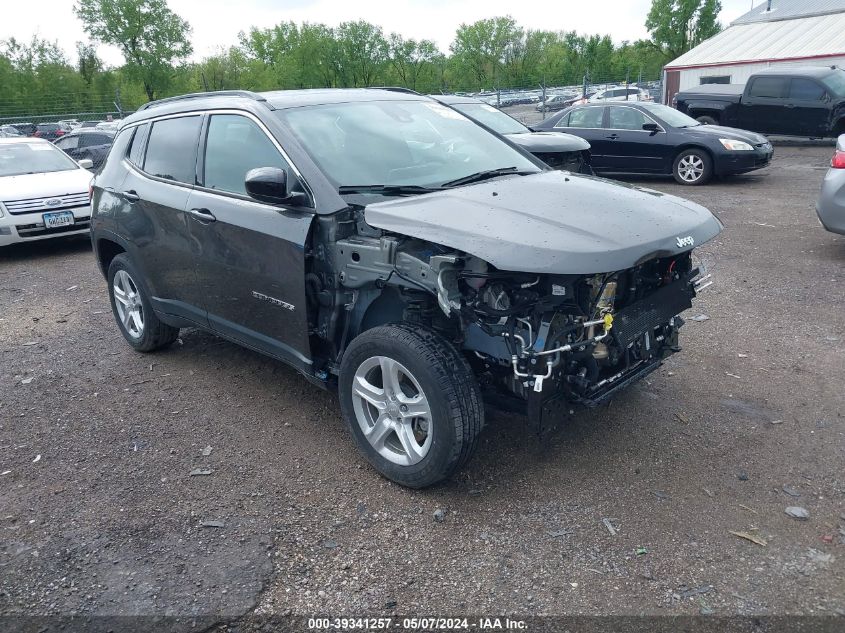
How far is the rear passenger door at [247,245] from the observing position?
3723mm

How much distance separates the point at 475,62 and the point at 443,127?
7758cm

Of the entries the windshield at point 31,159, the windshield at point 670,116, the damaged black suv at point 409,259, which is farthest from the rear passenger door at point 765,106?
the windshield at point 31,159

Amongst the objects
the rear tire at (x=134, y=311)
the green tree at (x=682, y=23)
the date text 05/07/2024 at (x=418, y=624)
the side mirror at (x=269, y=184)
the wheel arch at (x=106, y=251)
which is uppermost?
the green tree at (x=682, y=23)

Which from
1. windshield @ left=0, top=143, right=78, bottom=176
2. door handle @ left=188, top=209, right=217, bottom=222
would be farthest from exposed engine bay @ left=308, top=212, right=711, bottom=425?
windshield @ left=0, top=143, right=78, bottom=176

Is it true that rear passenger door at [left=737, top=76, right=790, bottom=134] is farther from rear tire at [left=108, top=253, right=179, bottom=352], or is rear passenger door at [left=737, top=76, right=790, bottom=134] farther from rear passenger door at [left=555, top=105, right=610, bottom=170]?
rear tire at [left=108, top=253, right=179, bottom=352]

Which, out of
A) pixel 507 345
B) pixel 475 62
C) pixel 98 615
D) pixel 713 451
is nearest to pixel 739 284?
pixel 713 451

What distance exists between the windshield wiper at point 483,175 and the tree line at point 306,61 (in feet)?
120

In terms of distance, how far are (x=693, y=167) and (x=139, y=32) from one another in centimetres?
5568

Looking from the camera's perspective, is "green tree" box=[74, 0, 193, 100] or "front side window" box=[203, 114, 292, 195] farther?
"green tree" box=[74, 0, 193, 100]

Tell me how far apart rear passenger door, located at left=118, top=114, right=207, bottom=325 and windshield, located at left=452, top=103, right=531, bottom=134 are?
5.68 meters

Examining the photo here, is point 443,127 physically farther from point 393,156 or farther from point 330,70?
point 330,70

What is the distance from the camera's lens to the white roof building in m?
25.3

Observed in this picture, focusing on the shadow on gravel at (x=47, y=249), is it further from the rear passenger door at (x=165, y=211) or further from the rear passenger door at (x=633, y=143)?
the rear passenger door at (x=633, y=143)

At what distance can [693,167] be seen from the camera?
477 inches
